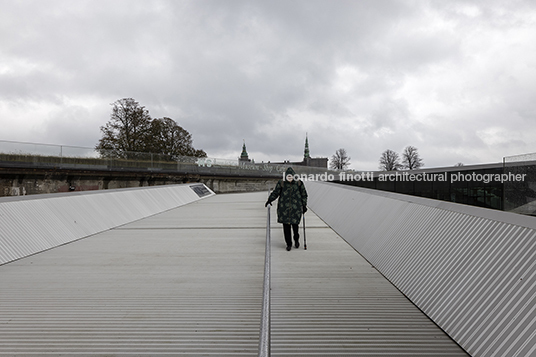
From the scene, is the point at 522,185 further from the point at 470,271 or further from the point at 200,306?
the point at 200,306

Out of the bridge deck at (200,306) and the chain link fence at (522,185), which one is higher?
the chain link fence at (522,185)

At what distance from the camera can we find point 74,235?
853cm

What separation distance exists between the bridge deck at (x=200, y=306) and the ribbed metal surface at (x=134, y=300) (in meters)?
0.01

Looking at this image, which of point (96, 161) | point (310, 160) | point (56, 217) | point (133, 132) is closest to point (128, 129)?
point (133, 132)

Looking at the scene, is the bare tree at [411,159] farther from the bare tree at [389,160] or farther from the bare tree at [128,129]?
the bare tree at [128,129]

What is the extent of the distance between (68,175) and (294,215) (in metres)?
26.6

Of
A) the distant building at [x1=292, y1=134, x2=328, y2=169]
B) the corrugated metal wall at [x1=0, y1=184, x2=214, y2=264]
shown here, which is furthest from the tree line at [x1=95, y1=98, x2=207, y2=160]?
the distant building at [x1=292, y1=134, x2=328, y2=169]

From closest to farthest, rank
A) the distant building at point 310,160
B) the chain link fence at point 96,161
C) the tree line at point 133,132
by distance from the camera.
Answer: the chain link fence at point 96,161 < the tree line at point 133,132 < the distant building at point 310,160

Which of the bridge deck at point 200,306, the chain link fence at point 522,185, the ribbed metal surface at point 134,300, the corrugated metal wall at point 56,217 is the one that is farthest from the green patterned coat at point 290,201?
the chain link fence at point 522,185

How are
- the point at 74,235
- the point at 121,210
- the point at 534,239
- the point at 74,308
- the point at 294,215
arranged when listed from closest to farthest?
the point at 534,239 → the point at 74,308 → the point at 294,215 → the point at 74,235 → the point at 121,210

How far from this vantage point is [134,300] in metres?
4.34

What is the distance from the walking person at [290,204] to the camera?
7480mm

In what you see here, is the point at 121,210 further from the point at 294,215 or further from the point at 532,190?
the point at 532,190

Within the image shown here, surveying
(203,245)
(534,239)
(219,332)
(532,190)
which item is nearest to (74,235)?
(203,245)
